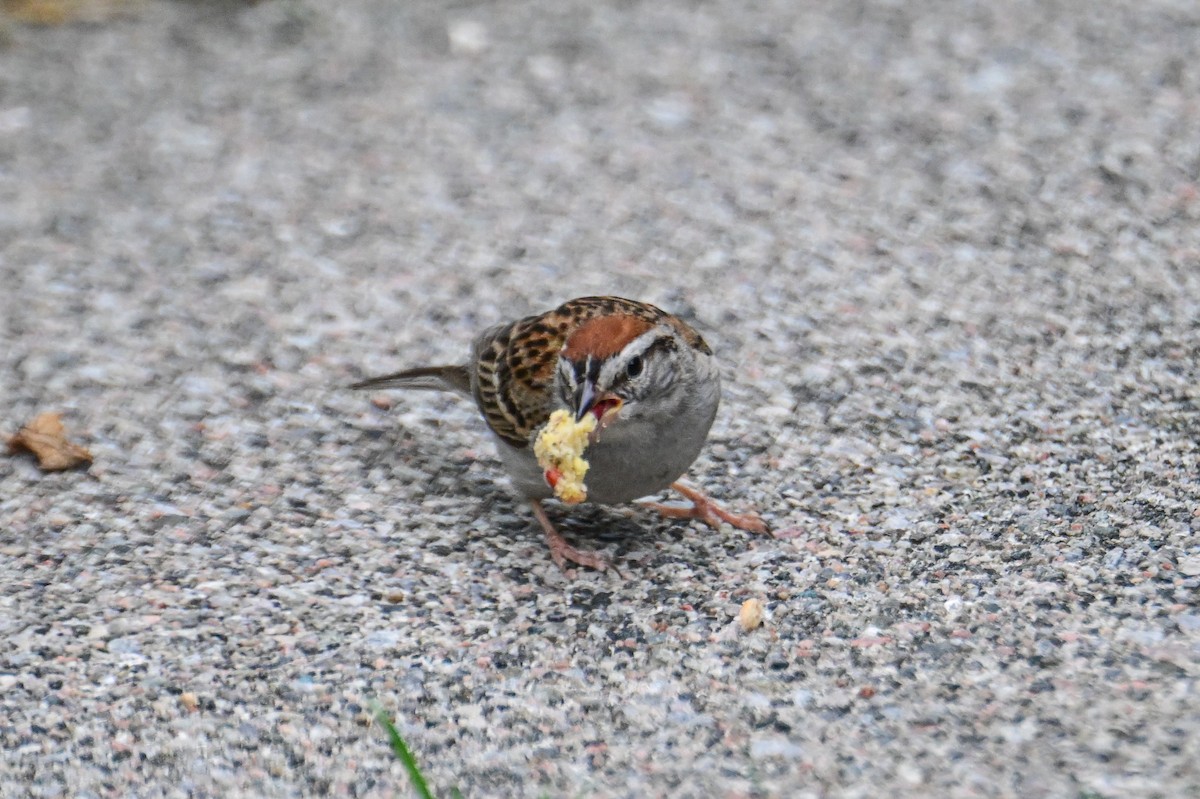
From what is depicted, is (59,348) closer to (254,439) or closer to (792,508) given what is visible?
(254,439)

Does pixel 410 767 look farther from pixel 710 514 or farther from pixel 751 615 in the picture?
pixel 710 514

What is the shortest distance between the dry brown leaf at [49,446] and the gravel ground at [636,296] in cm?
7

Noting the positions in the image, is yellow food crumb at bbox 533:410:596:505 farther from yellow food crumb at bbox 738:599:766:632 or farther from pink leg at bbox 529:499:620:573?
yellow food crumb at bbox 738:599:766:632

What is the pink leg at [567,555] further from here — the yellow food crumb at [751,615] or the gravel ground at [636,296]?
the yellow food crumb at [751,615]

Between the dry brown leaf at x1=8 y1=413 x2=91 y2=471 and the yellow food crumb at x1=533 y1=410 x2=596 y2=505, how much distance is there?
63.3 inches

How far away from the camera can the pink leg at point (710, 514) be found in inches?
179

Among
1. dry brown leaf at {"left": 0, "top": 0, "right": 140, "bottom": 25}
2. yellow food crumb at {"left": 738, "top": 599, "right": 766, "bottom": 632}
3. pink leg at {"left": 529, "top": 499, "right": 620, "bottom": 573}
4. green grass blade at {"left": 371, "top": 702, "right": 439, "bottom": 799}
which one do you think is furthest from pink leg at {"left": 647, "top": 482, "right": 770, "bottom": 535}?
dry brown leaf at {"left": 0, "top": 0, "right": 140, "bottom": 25}

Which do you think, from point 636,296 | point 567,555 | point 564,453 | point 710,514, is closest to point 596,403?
point 564,453

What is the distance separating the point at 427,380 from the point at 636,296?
46.9 inches

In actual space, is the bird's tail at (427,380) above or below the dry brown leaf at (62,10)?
above

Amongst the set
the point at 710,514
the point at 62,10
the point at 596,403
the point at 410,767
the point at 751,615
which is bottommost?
the point at 62,10

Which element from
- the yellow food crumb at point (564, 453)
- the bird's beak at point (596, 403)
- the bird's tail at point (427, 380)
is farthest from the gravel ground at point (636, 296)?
the bird's beak at point (596, 403)

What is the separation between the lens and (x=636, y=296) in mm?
6020

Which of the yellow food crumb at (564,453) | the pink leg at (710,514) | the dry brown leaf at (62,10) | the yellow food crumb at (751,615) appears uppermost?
the yellow food crumb at (564,453)
